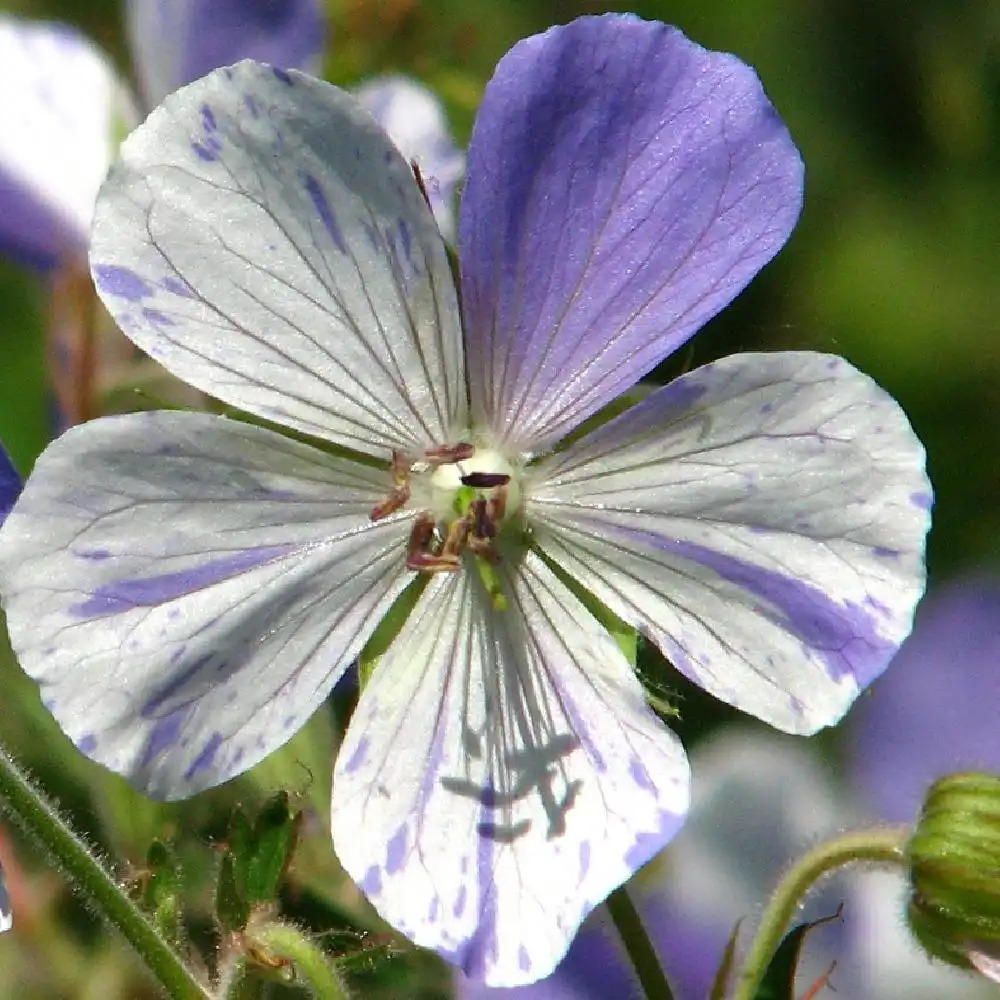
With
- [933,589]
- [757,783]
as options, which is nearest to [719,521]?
[757,783]

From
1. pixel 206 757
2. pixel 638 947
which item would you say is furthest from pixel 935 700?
pixel 206 757

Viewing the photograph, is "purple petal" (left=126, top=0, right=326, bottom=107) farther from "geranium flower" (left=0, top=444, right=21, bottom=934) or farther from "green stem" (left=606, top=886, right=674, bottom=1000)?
"green stem" (left=606, top=886, right=674, bottom=1000)

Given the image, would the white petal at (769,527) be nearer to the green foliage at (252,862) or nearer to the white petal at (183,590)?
the white petal at (183,590)

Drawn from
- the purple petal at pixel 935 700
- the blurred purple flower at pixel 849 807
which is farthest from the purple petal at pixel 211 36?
the purple petal at pixel 935 700

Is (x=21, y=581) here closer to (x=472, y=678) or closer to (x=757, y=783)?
(x=472, y=678)

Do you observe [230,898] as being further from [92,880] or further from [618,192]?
[618,192]

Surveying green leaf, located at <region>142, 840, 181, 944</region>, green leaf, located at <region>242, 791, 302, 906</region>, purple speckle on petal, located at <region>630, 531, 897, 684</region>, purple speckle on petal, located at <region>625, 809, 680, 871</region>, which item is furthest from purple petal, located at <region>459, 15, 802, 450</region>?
green leaf, located at <region>142, 840, 181, 944</region>
